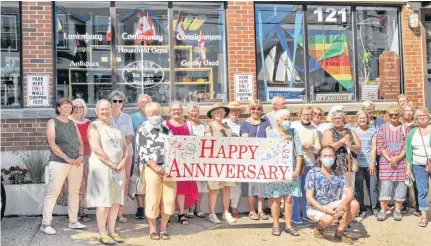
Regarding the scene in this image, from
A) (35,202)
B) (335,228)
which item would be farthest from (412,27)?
(35,202)

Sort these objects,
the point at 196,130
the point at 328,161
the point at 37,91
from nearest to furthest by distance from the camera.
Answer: the point at 328,161
the point at 196,130
the point at 37,91

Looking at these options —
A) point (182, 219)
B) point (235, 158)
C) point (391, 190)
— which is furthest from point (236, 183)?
point (391, 190)

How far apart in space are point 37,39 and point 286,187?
5.19 metres

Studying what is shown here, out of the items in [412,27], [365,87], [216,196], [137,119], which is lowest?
[216,196]

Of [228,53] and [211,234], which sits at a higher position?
[228,53]

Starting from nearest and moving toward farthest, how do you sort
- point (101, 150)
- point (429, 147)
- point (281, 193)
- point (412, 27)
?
point (101, 150), point (281, 193), point (429, 147), point (412, 27)

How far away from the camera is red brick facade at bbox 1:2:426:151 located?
27.0 ft

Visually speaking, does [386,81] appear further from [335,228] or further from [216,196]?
[216,196]

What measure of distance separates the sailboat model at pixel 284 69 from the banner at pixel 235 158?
10.6ft

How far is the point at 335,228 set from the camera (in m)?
6.64

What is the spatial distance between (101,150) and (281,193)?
2.42m

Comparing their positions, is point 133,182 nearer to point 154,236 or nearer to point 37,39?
point 154,236

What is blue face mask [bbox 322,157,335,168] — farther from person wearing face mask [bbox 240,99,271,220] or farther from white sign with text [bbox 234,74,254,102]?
white sign with text [bbox 234,74,254,102]

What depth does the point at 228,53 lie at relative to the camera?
356 inches
